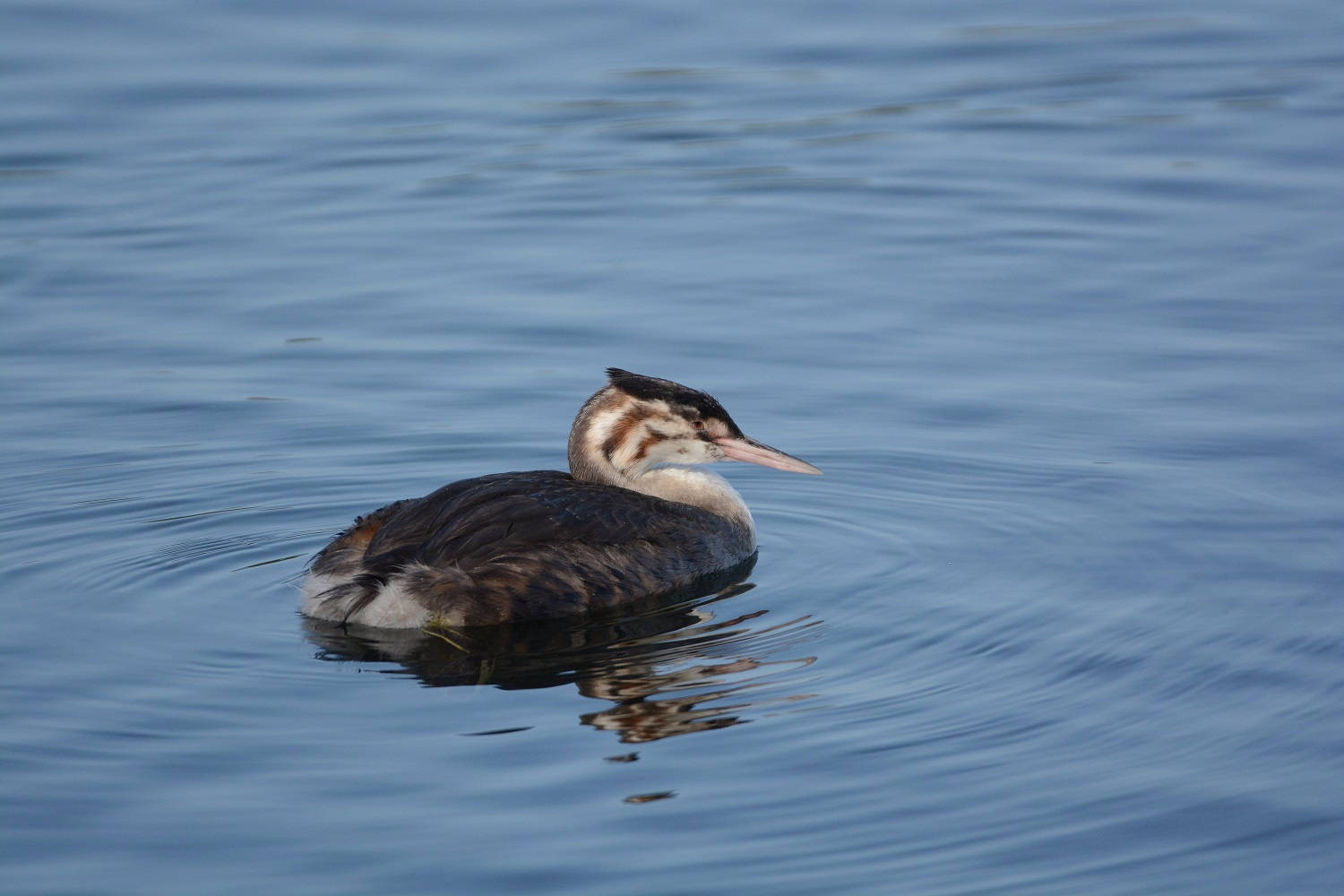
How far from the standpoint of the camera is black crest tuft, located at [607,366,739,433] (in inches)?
368

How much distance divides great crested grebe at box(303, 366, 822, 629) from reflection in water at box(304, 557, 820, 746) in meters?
0.11

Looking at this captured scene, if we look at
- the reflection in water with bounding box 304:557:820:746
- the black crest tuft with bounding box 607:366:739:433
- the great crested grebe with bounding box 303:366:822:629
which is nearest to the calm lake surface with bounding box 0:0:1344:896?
the reflection in water with bounding box 304:557:820:746

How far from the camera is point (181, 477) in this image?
10.3 m

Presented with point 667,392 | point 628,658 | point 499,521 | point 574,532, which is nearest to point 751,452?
point 667,392

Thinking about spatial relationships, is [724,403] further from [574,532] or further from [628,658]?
[628,658]

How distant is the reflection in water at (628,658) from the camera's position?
24.0 feet

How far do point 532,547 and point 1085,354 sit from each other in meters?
4.75

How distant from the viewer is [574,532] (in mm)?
8547

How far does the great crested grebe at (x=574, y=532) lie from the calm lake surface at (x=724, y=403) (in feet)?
0.73

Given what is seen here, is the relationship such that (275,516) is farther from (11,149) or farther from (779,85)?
(779,85)

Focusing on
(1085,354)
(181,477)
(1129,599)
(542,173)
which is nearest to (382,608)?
(181,477)

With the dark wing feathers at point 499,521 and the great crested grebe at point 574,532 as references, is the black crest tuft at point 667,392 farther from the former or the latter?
the dark wing feathers at point 499,521

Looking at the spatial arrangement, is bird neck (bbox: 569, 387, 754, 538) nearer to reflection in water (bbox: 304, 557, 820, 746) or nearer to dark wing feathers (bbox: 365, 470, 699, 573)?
dark wing feathers (bbox: 365, 470, 699, 573)

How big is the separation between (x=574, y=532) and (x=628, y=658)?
2.80ft
